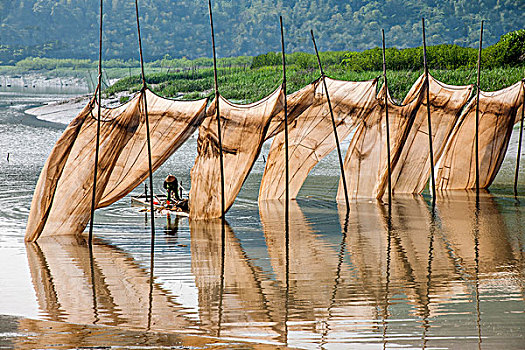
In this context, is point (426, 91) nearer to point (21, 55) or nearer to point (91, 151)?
point (91, 151)

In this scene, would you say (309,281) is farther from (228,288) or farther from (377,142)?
(377,142)

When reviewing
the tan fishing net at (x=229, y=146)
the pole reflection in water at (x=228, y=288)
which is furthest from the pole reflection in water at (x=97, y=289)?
the tan fishing net at (x=229, y=146)

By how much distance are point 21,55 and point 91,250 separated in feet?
297

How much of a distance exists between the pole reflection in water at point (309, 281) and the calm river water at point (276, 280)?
0.02 metres

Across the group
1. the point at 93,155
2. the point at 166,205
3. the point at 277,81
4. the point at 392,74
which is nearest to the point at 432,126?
the point at 166,205

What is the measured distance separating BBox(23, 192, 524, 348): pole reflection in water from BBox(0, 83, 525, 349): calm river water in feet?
0.07

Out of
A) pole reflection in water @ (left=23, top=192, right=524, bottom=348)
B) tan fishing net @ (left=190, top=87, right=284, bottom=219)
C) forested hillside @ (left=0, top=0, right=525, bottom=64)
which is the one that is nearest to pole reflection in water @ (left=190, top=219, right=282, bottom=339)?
pole reflection in water @ (left=23, top=192, right=524, bottom=348)

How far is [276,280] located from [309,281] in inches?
15.1

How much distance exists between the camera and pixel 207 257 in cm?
958

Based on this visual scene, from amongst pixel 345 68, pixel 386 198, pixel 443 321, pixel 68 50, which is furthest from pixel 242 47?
pixel 443 321

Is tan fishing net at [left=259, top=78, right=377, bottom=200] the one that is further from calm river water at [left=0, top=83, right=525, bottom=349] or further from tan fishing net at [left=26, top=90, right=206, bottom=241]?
tan fishing net at [left=26, top=90, right=206, bottom=241]

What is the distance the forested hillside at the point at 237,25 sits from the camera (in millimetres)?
92375

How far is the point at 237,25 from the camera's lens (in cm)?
9894

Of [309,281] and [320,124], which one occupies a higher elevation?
[320,124]
